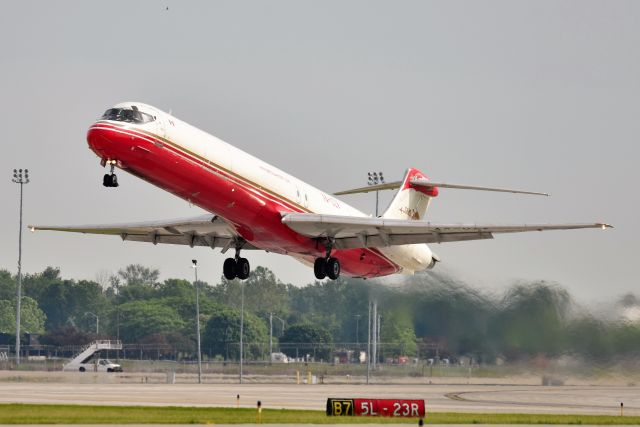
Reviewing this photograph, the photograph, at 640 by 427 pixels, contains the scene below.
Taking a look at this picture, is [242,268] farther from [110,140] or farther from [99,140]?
[99,140]

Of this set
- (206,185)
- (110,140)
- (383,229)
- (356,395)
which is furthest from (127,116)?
(356,395)

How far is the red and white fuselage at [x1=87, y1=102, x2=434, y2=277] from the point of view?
166 feet

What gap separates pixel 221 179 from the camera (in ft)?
177

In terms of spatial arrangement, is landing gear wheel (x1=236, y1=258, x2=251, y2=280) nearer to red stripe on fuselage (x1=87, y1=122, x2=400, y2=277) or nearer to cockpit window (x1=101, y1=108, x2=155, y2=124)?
red stripe on fuselage (x1=87, y1=122, x2=400, y2=277)

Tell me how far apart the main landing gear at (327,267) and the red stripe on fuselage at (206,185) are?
401 millimetres

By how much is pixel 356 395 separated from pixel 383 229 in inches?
856

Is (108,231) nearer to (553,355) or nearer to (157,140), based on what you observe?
(157,140)

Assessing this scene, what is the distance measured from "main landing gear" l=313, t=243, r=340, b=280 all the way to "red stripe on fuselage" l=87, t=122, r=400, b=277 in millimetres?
401

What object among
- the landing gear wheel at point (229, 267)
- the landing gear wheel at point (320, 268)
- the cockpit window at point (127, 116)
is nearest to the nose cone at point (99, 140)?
the cockpit window at point (127, 116)

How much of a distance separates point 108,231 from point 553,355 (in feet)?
88.8

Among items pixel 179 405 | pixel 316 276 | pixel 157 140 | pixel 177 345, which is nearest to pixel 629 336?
pixel 316 276

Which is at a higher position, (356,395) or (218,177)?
(218,177)

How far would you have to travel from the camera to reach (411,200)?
71.9 m

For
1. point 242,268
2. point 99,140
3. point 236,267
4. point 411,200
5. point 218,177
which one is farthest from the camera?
point 411,200
